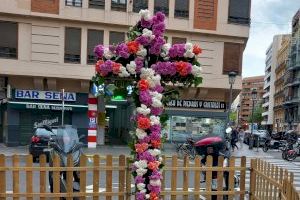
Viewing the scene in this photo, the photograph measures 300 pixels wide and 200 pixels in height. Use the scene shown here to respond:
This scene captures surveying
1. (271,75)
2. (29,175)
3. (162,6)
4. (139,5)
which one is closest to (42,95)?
(139,5)

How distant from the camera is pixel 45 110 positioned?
2214 centimetres

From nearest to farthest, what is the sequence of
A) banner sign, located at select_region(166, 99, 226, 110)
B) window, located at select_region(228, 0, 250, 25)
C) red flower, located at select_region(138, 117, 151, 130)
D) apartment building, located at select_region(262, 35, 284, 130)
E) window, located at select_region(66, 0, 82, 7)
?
red flower, located at select_region(138, 117, 151, 130) < window, located at select_region(66, 0, 82, 7) < window, located at select_region(228, 0, 250, 25) < banner sign, located at select_region(166, 99, 226, 110) < apartment building, located at select_region(262, 35, 284, 130)

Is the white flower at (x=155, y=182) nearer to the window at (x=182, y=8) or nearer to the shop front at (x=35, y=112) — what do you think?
the shop front at (x=35, y=112)

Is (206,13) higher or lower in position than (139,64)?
higher

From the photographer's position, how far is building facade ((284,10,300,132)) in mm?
66438

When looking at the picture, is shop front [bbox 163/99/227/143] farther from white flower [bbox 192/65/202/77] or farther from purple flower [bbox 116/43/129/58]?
purple flower [bbox 116/43/129/58]

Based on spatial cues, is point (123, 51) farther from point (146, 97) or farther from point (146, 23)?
point (146, 97)

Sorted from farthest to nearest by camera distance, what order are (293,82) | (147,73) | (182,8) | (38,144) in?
(293,82) < (182,8) < (38,144) < (147,73)

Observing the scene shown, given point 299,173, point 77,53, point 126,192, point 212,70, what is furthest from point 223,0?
point 126,192

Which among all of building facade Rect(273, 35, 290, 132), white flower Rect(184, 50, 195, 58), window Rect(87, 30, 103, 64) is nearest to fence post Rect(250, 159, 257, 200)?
white flower Rect(184, 50, 195, 58)

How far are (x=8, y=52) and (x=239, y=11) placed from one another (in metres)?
13.9

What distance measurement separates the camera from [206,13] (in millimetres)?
23250

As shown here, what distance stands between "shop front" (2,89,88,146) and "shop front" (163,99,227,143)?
17.4ft

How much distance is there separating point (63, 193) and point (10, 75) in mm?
16479
